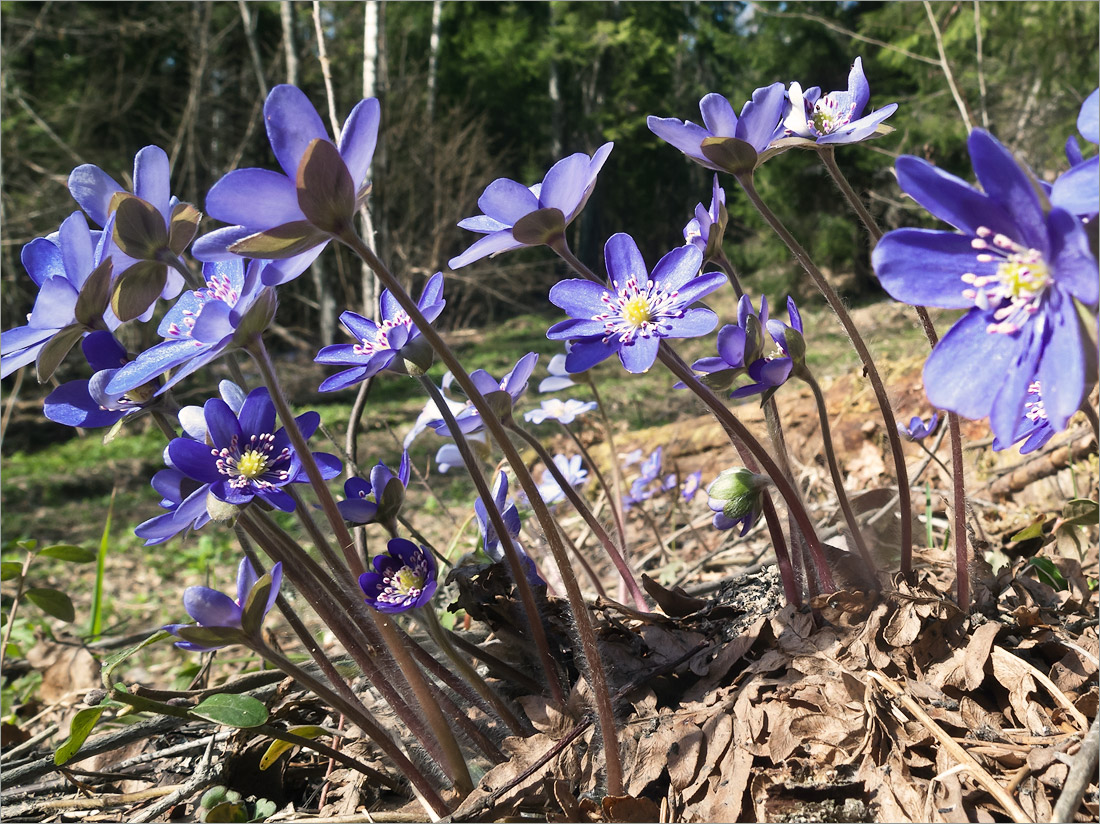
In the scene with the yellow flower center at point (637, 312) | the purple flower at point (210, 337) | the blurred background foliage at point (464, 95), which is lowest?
the blurred background foliage at point (464, 95)

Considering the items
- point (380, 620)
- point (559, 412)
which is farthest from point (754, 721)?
point (559, 412)

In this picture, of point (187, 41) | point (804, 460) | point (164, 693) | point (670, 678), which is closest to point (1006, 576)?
point (670, 678)

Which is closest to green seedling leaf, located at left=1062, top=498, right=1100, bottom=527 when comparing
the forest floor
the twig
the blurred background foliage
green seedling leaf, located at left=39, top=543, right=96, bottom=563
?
the forest floor

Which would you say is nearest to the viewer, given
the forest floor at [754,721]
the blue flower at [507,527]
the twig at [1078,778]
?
the twig at [1078,778]

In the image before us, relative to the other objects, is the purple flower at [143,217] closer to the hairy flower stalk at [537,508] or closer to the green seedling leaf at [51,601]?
the hairy flower stalk at [537,508]

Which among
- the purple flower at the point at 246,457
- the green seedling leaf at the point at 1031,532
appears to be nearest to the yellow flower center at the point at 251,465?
the purple flower at the point at 246,457

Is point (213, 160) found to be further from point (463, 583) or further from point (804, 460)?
point (463, 583)

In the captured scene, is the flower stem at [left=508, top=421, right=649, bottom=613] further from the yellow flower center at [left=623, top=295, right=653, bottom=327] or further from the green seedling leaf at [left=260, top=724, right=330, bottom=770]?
the green seedling leaf at [left=260, top=724, right=330, bottom=770]
